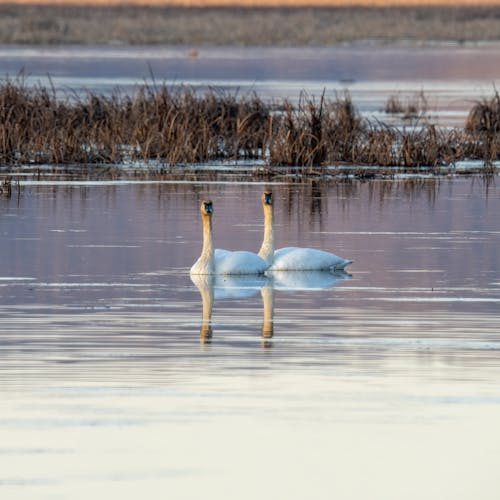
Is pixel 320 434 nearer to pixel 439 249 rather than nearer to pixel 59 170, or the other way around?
pixel 439 249

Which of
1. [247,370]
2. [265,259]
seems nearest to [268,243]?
[265,259]

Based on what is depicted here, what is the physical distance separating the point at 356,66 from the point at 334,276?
63.6 m

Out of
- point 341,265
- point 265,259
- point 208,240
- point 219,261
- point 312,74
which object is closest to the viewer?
point 208,240

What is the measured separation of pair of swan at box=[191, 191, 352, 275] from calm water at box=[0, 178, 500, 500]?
128mm

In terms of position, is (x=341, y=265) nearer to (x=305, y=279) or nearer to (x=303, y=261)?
(x=303, y=261)

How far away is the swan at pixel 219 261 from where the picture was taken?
41.1 ft

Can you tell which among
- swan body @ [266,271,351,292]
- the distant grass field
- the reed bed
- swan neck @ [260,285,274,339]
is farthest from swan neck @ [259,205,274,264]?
the distant grass field

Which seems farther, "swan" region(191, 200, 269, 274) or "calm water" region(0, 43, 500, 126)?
"calm water" region(0, 43, 500, 126)

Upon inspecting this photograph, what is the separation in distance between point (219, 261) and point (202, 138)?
1152 centimetres

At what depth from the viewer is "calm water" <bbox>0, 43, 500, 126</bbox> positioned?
43719 millimetres

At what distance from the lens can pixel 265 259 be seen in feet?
42.7

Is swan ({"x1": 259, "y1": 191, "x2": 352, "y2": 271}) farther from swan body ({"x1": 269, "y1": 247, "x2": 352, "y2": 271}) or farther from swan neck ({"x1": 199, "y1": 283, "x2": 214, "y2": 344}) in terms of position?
swan neck ({"x1": 199, "y1": 283, "x2": 214, "y2": 344})

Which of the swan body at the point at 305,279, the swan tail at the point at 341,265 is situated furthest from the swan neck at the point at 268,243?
the swan tail at the point at 341,265

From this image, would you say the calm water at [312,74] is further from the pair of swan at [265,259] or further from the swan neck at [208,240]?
the swan neck at [208,240]
